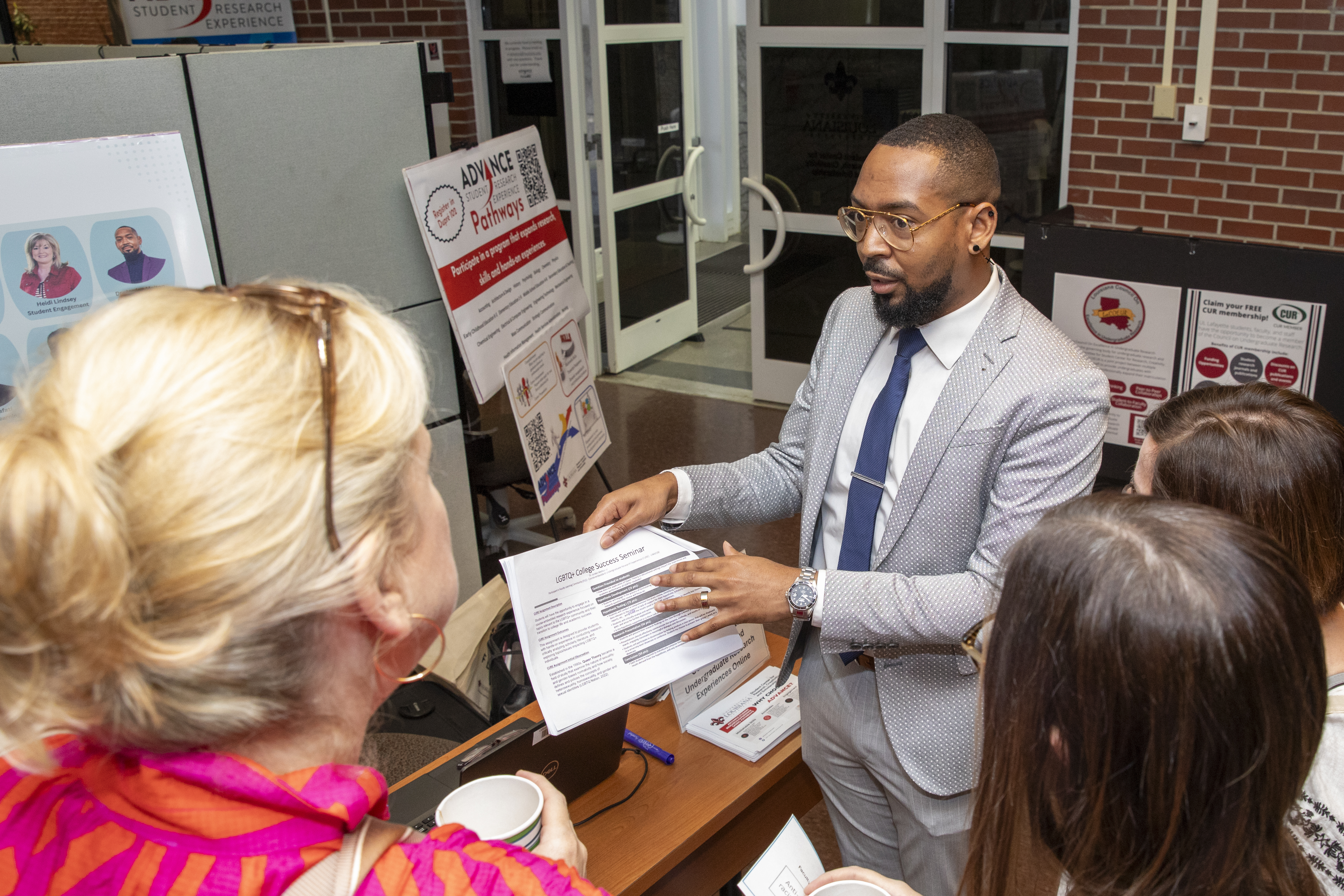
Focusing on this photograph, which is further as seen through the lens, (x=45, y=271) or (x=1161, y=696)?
(x=45, y=271)

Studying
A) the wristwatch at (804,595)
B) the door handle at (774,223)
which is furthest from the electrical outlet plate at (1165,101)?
the wristwatch at (804,595)

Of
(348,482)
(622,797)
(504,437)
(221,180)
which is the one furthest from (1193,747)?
(504,437)

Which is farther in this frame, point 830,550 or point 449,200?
point 449,200

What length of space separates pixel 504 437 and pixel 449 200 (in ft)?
5.55

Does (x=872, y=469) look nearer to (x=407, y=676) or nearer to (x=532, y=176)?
(x=407, y=676)

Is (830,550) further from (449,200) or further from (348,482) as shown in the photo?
(449,200)

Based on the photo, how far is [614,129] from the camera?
5660 mm

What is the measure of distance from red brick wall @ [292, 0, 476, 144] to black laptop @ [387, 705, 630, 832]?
4.70 m

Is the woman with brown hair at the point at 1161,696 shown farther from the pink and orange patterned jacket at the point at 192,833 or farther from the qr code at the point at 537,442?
the qr code at the point at 537,442

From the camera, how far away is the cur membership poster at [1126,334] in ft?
10.8

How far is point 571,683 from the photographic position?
1.31 metres

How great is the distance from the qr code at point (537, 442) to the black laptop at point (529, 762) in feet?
5.22

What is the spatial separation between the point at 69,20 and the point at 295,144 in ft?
19.1

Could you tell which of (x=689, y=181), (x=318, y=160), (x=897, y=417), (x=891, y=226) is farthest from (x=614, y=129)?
(x=897, y=417)
